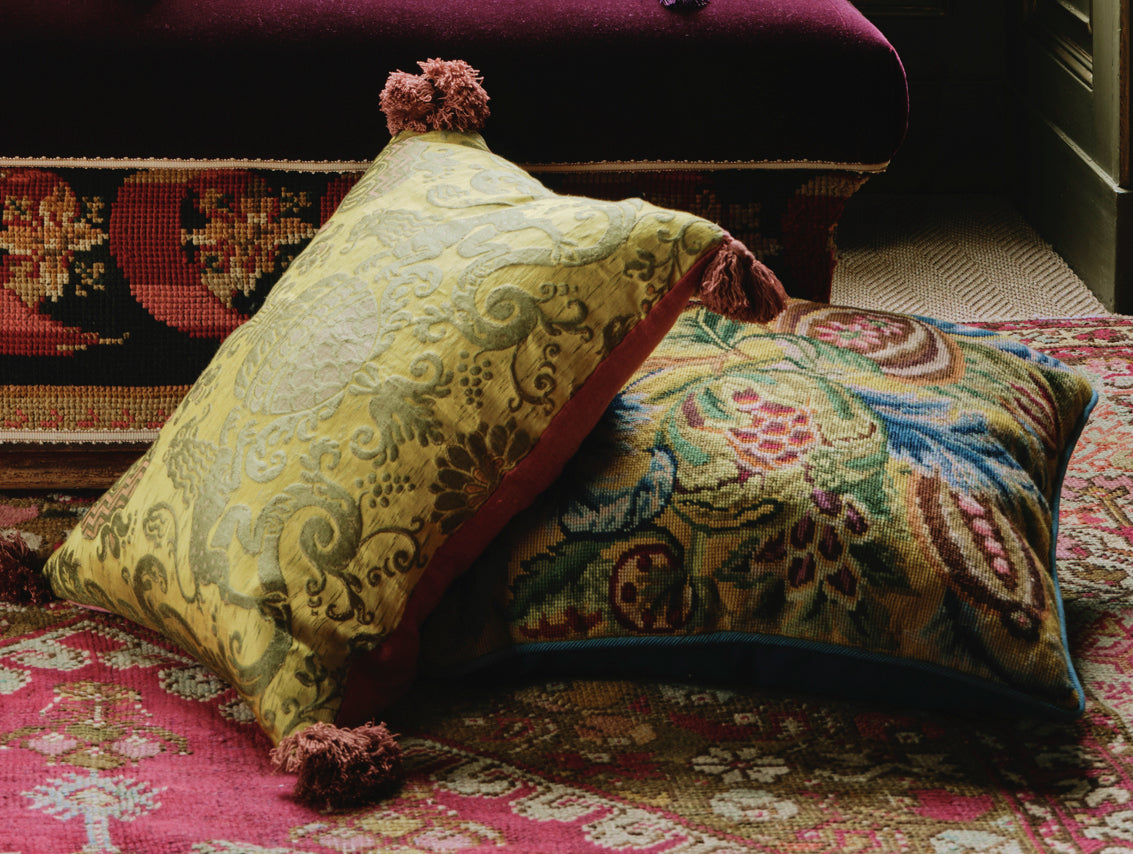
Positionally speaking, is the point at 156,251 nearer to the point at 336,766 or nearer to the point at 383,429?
the point at 383,429

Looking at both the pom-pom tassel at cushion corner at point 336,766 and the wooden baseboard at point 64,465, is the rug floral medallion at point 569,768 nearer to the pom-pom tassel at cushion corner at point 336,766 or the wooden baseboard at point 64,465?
the pom-pom tassel at cushion corner at point 336,766

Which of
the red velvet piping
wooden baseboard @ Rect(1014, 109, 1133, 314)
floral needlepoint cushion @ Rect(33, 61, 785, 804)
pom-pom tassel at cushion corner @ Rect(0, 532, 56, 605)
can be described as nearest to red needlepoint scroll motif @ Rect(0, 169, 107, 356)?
pom-pom tassel at cushion corner @ Rect(0, 532, 56, 605)

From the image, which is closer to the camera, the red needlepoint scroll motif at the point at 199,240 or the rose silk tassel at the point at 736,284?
the rose silk tassel at the point at 736,284

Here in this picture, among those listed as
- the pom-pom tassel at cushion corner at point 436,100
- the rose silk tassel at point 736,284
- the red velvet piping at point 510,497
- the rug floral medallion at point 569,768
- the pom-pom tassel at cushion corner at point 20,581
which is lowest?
the rug floral medallion at point 569,768

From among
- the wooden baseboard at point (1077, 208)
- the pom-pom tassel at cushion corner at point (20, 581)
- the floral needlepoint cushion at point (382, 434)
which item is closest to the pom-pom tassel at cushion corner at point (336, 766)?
the floral needlepoint cushion at point (382, 434)

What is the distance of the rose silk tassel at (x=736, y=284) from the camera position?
2.23 feet

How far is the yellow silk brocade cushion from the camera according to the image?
0.64 meters

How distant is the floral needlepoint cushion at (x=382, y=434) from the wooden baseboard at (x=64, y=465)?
1.21 ft

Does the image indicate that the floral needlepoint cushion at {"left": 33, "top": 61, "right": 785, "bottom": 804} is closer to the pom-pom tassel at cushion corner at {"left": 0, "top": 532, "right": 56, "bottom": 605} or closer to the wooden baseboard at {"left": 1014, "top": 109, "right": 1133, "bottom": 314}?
the pom-pom tassel at cushion corner at {"left": 0, "top": 532, "right": 56, "bottom": 605}

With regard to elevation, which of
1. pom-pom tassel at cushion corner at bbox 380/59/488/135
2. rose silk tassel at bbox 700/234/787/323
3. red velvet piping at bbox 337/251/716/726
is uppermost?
pom-pom tassel at cushion corner at bbox 380/59/488/135

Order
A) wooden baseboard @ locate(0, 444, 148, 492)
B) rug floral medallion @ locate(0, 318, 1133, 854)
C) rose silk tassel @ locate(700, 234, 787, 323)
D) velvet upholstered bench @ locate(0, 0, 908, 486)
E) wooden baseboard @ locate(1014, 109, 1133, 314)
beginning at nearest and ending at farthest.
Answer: rug floral medallion @ locate(0, 318, 1133, 854) → rose silk tassel @ locate(700, 234, 787, 323) → velvet upholstered bench @ locate(0, 0, 908, 486) → wooden baseboard @ locate(0, 444, 148, 492) → wooden baseboard @ locate(1014, 109, 1133, 314)

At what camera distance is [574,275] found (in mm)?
674

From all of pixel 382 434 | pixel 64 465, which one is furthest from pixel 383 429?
pixel 64 465

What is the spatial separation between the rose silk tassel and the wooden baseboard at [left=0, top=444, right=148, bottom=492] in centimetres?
63
